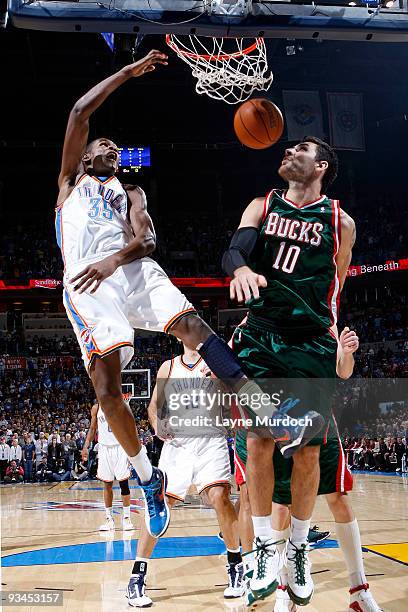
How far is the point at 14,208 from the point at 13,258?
279 cm

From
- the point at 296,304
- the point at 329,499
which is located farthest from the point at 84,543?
the point at 296,304

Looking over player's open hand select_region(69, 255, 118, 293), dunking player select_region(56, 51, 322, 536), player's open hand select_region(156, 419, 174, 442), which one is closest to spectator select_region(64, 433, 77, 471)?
player's open hand select_region(156, 419, 174, 442)

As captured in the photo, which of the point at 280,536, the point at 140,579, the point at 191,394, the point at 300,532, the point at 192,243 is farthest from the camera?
the point at 192,243

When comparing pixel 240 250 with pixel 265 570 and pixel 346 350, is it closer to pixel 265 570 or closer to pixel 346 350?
pixel 346 350

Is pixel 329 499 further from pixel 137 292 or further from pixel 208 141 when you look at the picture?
pixel 208 141

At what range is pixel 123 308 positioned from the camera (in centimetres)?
376

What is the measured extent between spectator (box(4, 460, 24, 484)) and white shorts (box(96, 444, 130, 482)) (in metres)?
8.81

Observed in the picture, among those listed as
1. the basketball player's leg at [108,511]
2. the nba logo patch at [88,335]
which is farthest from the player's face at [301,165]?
the basketball player's leg at [108,511]

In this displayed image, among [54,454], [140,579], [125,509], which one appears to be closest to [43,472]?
[54,454]

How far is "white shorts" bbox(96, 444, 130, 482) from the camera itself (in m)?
8.15

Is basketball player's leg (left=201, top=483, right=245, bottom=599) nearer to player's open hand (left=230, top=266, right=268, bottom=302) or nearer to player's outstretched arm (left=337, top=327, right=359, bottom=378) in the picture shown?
player's outstretched arm (left=337, top=327, right=359, bottom=378)

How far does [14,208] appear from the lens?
1054 inches

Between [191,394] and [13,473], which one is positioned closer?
[191,394]

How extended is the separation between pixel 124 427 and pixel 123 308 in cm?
66
